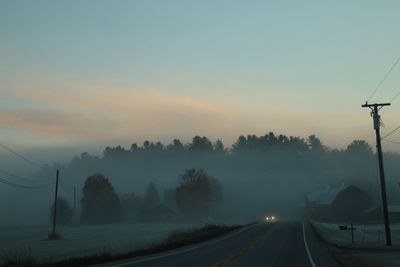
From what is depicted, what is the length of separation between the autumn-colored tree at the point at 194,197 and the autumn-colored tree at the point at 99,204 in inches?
728

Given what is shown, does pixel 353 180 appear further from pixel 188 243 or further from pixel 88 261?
pixel 88 261

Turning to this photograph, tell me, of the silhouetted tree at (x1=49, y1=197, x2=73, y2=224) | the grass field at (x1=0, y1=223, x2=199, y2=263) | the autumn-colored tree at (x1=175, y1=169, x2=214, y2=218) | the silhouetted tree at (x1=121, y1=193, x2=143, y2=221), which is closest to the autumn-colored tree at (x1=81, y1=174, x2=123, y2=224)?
the silhouetted tree at (x1=49, y1=197, x2=73, y2=224)

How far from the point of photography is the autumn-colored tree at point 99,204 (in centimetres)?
14388

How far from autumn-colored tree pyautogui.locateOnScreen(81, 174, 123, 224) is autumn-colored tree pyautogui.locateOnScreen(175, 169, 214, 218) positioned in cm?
1849

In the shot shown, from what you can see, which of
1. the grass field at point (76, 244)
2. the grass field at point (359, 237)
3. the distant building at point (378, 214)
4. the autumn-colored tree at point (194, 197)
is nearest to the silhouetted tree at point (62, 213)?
the autumn-colored tree at point (194, 197)

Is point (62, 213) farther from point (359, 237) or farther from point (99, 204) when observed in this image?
point (359, 237)

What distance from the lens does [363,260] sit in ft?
82.5

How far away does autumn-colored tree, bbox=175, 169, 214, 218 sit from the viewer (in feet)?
456

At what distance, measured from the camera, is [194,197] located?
13912 cm

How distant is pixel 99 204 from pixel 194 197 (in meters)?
28.1

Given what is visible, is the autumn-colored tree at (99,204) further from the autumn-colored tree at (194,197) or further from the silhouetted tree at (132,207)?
the autumn-colored tree at (194,197)

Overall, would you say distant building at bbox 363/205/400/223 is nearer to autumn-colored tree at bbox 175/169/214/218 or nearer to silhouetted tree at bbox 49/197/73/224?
autumn-colored tree at bbox 175/169/214/218

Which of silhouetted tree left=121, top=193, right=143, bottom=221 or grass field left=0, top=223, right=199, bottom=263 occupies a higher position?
silhouetted tree left=121, top=193, right=143, bottom=221

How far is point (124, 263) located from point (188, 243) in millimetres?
17443
